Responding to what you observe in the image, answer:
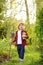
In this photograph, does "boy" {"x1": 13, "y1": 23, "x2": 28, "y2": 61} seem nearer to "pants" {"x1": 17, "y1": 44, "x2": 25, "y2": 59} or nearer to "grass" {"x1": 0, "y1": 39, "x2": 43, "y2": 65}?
"pants" {"x1": 17, "y1": 44, "x2": 25, "y2": 59}

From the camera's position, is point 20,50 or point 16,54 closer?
point 20,50

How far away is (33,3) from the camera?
630 inches

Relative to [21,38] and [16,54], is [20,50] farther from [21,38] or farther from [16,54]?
[16,54]

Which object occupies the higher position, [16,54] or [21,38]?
[21,38]

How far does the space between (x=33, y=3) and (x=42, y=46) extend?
283 inches

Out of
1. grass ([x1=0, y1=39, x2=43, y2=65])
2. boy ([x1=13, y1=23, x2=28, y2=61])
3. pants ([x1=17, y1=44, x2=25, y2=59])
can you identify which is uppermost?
boy ([x1=13, y1=23, x2=28, y2=61])

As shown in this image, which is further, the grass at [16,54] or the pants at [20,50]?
the pants at [20,50]

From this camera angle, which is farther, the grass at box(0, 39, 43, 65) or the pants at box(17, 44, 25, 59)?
the pants at box(17, 44, 25, 59)

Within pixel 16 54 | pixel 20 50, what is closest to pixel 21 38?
pixel 20 50

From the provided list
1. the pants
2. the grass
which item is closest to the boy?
the pants

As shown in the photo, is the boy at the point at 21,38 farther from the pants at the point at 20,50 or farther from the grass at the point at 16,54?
the grass at the point at 16,54

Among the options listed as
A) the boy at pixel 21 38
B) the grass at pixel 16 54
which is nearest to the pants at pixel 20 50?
the boy at pixel 21 38

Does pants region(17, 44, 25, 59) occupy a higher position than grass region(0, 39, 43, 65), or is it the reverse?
pants region(17, 44, 25, 59)

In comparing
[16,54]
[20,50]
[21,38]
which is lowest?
[16,54]
